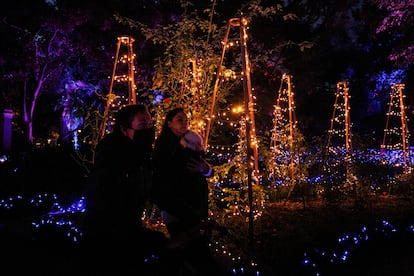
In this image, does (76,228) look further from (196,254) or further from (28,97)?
(28,97)

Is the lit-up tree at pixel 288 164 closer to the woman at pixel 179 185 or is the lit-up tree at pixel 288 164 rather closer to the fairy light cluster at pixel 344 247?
the fairy light cluster at pixel 344 247

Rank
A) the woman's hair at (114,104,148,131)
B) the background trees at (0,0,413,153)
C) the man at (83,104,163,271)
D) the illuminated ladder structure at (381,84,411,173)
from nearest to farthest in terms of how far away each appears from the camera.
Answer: the man at (83,104,163,271) → the woman's hair at (114,104,148,131) → the illuminated ladder structure at (381,84,411,173) → the background trees at (0,0,413,153)

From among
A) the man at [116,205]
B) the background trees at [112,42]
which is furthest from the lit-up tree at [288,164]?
the man at [116,205]

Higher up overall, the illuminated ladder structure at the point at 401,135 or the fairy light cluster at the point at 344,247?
the illuminated ladder structure at the point at 401,135

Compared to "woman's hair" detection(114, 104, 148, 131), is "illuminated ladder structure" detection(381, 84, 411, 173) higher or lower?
higher

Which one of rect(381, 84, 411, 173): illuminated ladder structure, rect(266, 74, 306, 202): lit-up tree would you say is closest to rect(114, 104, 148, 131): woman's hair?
rect(266, 74, 306, 202): lit-up tree

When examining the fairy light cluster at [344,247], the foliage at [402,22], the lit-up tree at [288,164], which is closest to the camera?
the fairy light cluster at [344,247]

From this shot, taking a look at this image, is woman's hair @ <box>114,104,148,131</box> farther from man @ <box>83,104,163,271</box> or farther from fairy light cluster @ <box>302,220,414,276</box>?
fairy light cluster @ <box>302,220,414,276</box>

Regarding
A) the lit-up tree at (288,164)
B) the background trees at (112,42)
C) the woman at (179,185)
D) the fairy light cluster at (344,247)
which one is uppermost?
the background trees at (112,42)

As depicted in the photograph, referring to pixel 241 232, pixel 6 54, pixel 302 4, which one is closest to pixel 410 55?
pixel 302 4

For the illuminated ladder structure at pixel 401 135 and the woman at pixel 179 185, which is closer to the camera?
the woman at pixel 179 185

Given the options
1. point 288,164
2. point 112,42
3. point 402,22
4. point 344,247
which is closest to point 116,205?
point 344,247

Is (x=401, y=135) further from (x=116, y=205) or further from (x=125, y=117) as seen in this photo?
(x=116, y=205)

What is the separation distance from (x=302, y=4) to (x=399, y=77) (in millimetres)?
7018
